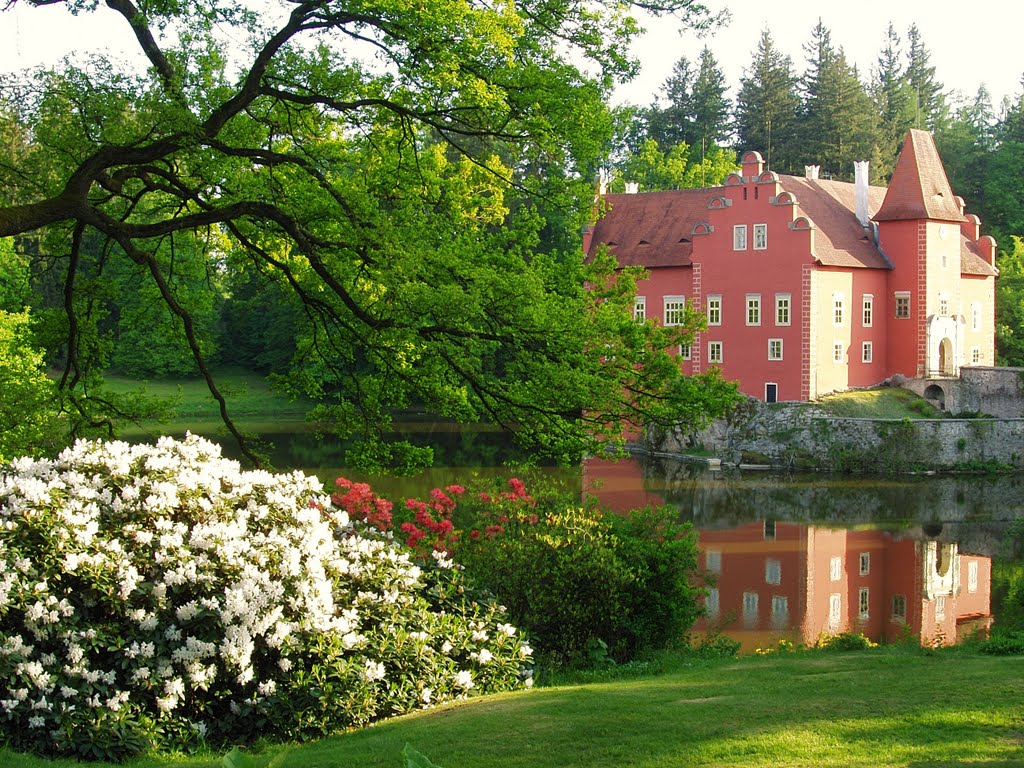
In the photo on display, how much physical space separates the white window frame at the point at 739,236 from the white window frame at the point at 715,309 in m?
2.08

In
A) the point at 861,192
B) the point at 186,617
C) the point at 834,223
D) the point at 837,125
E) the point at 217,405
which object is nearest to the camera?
the point at 186,617

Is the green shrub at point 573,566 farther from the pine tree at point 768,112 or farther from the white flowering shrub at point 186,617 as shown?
the pine tree at point 768,112

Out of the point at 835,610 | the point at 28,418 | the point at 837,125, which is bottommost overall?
the point at 835,610

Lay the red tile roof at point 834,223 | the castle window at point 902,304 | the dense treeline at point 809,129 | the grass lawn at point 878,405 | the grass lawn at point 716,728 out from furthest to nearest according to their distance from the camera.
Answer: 1. the dense treeline at point 809,129
2. the castle window at point 902,304
3. the red tile roof at point 834,223
4. the grass lawn at point 878,405
5. the grass lawn at point 716,728

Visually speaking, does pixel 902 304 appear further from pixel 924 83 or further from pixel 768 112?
pixel 924 83

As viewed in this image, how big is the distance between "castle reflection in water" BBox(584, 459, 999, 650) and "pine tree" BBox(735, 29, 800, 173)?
114ft

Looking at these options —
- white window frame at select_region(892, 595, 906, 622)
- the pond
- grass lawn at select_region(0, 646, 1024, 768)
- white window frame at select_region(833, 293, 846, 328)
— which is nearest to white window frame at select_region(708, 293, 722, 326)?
white window frame at select_region(833, 293, 846, 328)

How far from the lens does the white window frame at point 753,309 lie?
4806 cm

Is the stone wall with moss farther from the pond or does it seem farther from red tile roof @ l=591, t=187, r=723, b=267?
red tile roof @ l=591, t=187, r=723, b=267

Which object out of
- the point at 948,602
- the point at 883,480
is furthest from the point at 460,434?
the point at 948,602

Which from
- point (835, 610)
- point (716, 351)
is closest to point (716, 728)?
point (835, 610)

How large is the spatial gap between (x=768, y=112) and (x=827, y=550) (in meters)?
49.5

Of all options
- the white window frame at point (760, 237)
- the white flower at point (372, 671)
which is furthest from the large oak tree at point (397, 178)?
the white window frame at point (760, 237)

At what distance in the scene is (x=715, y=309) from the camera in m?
49.1
